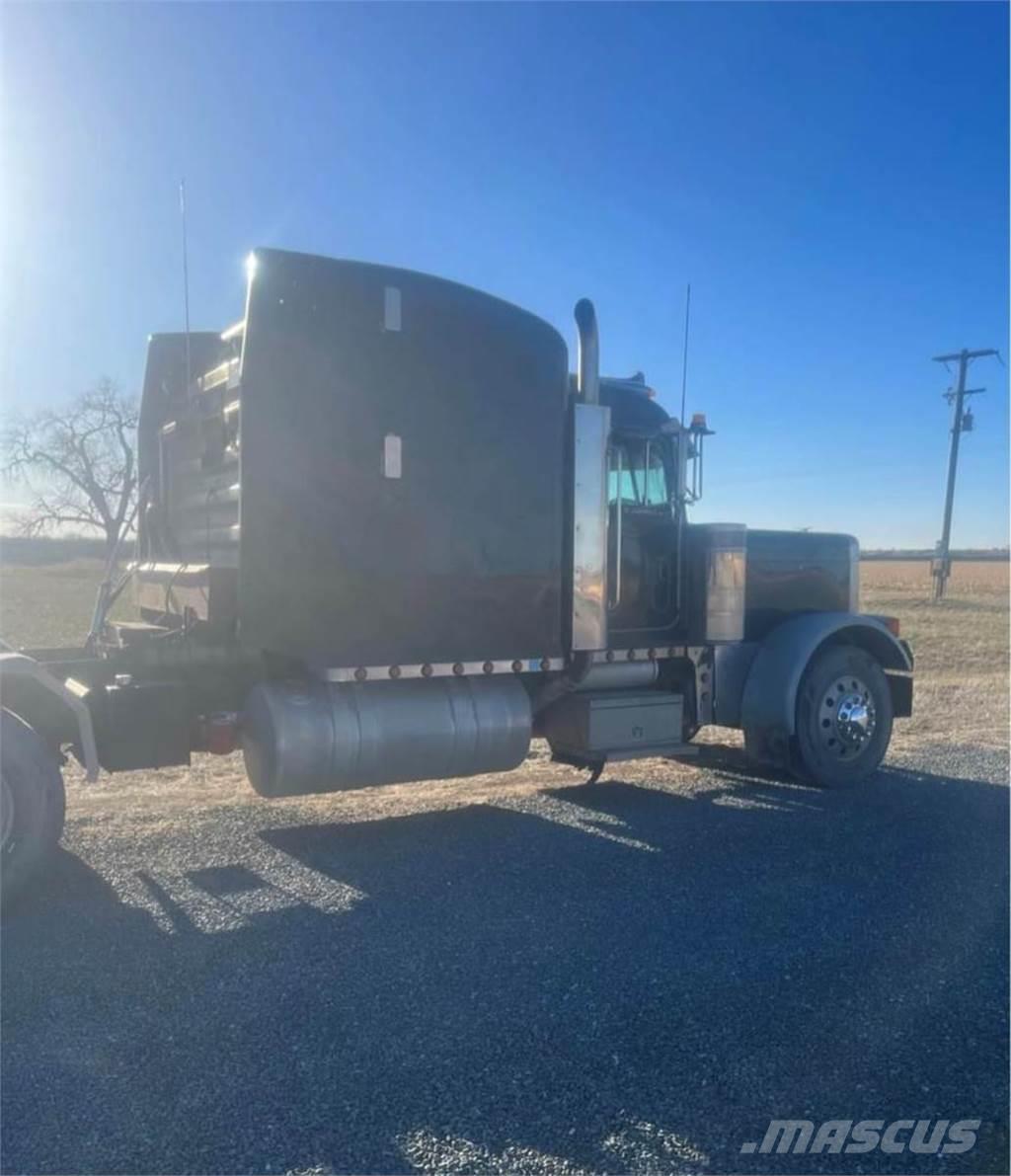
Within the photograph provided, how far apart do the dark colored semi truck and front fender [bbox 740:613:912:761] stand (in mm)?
26

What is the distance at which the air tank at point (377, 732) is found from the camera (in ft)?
22.0

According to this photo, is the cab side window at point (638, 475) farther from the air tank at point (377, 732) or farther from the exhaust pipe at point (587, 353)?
the air tank at point (377, 732)

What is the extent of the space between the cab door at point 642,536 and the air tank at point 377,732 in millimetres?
1352

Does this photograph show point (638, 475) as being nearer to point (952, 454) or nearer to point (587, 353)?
point (587, 353)

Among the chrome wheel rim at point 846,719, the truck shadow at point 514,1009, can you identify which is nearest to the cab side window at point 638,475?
the chrome wheel rim at point 846,719

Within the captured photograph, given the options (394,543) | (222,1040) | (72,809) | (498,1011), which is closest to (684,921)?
(498,1011)

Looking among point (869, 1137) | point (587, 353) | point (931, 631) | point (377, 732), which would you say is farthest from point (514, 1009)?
point (931, 631)

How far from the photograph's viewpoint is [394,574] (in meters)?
6.92

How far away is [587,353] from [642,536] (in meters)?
1.61

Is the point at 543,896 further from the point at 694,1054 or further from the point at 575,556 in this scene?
the point at 575,556

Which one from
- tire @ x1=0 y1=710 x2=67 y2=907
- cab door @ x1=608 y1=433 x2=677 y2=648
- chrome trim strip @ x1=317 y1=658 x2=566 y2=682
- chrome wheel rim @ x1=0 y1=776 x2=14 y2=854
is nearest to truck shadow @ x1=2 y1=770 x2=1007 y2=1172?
tire @ x1=0 y1=710 x2=67 y2=907

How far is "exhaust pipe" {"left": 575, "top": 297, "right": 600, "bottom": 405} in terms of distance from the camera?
306 inches

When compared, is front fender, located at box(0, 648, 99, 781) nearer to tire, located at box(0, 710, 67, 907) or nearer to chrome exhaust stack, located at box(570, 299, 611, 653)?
tire, located at box(0, 710, 67, 907)

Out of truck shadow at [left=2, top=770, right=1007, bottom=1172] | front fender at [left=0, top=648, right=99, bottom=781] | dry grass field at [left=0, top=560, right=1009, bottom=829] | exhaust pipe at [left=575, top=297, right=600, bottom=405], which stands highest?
exhaust pipe at [left=575, top=297, right=600, bottom=405]
